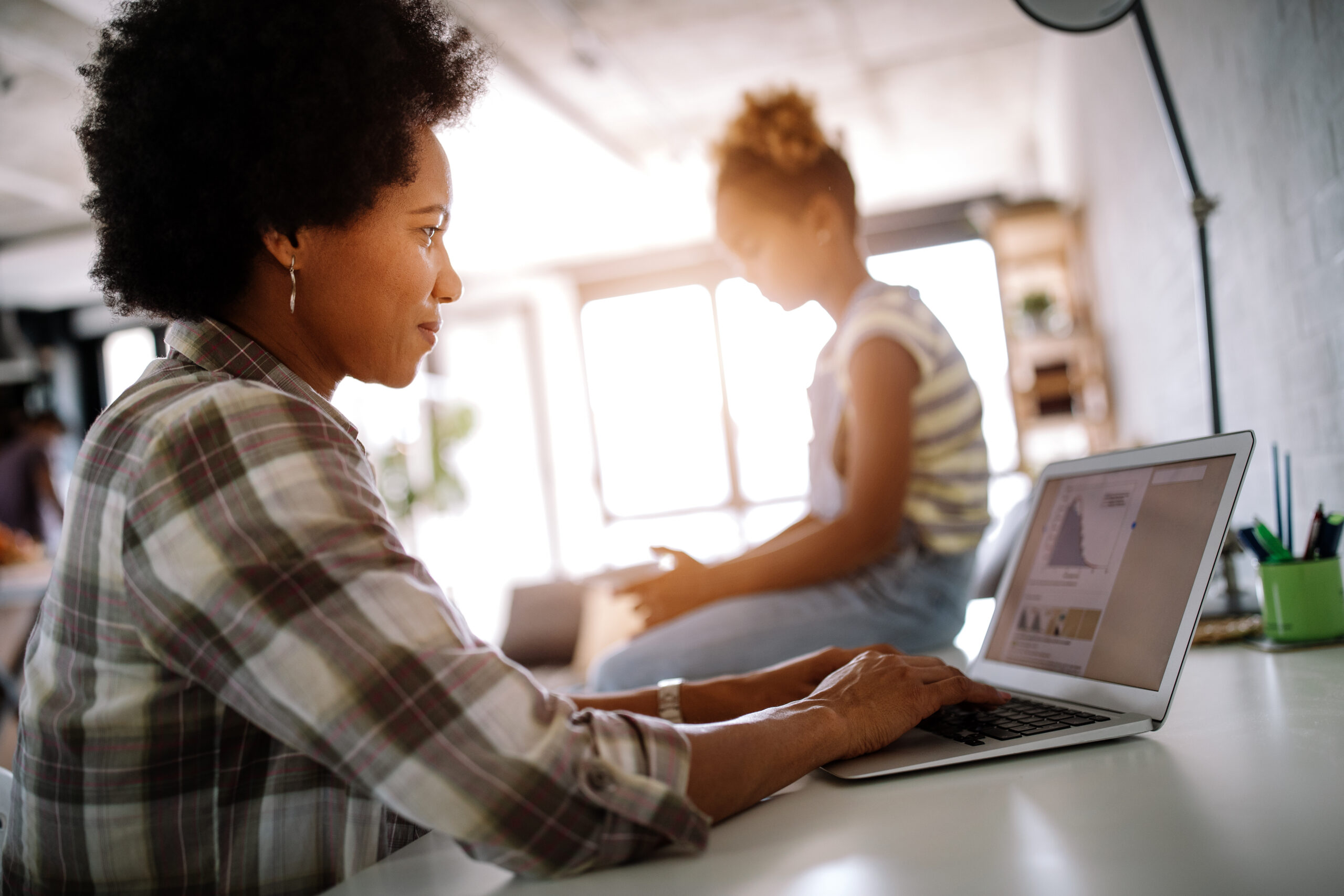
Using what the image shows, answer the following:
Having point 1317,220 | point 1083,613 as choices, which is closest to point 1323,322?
point 1317,220

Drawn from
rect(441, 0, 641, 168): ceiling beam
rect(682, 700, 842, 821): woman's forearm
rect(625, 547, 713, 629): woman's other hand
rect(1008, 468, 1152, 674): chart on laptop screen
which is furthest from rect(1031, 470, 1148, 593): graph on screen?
rect(441, 0, 641, 168): ceiling beam

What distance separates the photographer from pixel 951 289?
26.2ft

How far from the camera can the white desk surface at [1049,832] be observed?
0.50 m

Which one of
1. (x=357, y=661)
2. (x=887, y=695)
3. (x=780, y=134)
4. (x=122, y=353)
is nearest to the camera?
(x=357, y=661)

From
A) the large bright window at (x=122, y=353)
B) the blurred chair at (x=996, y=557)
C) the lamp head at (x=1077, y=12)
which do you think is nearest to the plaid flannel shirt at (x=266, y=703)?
the lamp head at (x=1077, y=12)

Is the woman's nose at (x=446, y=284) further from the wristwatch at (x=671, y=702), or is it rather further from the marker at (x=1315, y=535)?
the marker at (x=1315, y=535)

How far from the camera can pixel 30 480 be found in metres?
5.95

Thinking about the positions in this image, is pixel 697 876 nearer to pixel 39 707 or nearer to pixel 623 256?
pixel 39 707

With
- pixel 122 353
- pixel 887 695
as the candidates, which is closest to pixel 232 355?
pixel 887 695

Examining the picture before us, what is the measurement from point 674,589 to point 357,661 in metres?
1.04

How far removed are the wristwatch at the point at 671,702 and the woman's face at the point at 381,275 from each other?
407 mm

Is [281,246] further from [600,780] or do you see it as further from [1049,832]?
[1049,832]

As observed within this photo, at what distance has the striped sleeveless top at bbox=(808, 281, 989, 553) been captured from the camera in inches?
58.9

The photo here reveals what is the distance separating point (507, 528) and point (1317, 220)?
789cm
